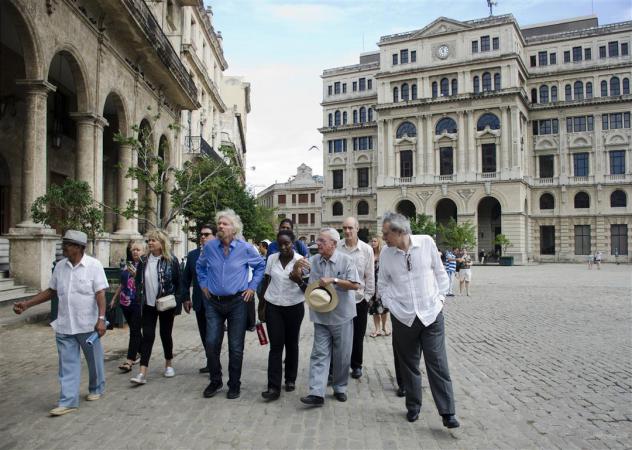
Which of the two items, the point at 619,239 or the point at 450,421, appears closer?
the point at 450,421

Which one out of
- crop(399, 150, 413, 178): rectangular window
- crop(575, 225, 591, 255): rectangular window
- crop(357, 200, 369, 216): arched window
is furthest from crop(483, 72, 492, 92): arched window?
crop(357, 200, 369, 216): arched window

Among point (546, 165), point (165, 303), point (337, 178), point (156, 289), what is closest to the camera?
point (165, 303)

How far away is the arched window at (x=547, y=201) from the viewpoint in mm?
55281

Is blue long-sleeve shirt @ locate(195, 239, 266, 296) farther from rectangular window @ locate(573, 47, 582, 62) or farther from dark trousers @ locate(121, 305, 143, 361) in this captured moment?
rectangular window @ locate(573, 47, 582, 62)

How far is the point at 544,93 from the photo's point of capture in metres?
56.2

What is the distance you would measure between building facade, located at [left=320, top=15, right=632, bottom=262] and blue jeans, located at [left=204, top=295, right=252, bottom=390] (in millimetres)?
48630

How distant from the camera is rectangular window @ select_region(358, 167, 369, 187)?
64375 millimetres

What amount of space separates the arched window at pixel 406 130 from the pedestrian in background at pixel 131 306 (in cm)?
5101

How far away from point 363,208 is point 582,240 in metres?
25.2

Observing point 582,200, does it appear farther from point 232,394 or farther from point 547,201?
point 232,394

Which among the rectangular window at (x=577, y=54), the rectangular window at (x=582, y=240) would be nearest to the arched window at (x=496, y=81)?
the rectangular window at (x=577, y=54)

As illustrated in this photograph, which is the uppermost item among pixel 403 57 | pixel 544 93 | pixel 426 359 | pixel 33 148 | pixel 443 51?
pixel 403 57

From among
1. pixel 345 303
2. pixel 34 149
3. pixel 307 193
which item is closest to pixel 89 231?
pixel 34 149

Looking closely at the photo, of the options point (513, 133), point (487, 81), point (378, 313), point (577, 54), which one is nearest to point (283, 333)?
point (378, 313)
